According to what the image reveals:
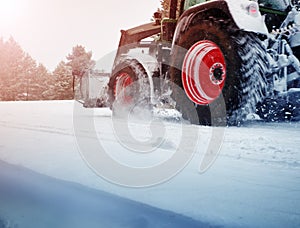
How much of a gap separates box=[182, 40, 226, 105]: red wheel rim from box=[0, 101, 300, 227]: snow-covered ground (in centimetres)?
20

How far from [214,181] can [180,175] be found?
0.50 feet

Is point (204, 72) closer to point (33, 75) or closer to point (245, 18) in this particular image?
point (245, 18)

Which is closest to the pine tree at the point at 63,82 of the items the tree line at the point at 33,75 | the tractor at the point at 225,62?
the tree line at the point at 33,75

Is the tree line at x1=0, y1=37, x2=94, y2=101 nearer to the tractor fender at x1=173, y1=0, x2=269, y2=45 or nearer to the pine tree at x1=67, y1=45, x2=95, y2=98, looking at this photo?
the pine tree at x1=67, y1=45, x2=95, y2=98

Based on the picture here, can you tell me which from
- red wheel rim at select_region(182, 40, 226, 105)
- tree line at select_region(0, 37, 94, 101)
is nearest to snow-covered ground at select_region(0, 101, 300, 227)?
red wheel rim at select_region(182, 40, 226, 105)

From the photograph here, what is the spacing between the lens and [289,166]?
1.14 m

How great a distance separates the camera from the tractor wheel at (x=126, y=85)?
206 cm

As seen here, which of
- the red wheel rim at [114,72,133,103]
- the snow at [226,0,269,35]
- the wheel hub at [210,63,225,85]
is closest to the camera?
the snow at [226,0,269,35]

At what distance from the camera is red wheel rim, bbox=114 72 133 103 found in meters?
2.20

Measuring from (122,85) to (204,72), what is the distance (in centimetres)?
78

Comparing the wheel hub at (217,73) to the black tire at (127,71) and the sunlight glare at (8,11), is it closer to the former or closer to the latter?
the black tire at (127,71)

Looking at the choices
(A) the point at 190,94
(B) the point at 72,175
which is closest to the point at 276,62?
(A) the point at 190,94

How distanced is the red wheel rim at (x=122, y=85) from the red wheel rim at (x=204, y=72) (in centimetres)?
54

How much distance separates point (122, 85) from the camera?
2256 mm
